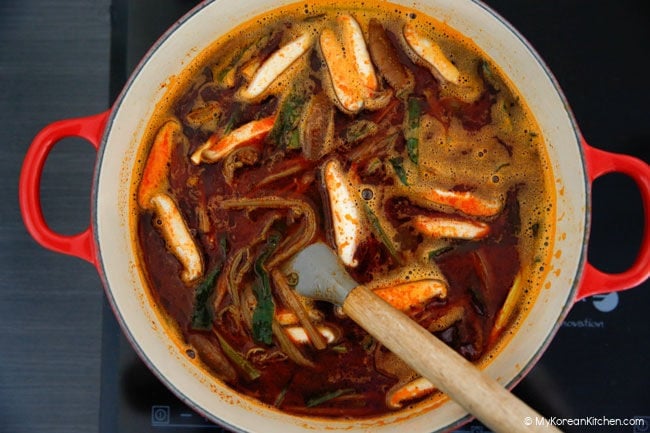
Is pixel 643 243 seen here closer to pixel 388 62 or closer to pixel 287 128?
pixel 388 62

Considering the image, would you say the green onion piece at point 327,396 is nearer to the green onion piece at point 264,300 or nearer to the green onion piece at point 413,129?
the green onion piece at point 264,300

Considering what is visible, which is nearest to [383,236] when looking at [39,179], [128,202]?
[128,202]

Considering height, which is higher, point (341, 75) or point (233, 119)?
point (341, 75)

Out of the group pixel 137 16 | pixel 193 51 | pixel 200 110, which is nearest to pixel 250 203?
pixel 200 110

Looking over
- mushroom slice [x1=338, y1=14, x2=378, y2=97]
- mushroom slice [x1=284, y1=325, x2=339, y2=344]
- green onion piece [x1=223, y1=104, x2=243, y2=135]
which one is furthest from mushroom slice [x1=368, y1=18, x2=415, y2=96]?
mushroom slice [x1=284, y1=325, x2=339, y2=344]

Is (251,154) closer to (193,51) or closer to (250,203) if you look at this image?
(250,203)

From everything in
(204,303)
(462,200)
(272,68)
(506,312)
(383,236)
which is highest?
(272,68)
